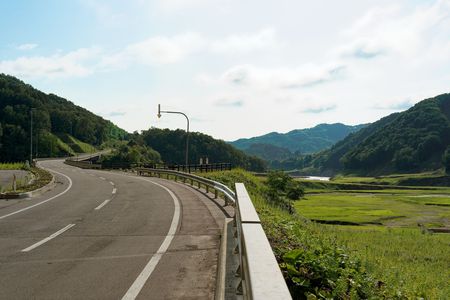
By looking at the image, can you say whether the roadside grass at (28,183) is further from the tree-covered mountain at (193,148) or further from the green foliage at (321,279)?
the tree-covered mountain at (193,148)

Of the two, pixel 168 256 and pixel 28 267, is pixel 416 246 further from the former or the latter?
pixel 28 267

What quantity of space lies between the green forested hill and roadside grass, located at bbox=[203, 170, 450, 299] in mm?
105922

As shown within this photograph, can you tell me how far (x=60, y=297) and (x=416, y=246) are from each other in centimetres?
2697

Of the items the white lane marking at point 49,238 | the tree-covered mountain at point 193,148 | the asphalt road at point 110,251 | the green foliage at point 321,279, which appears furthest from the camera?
the tree-covered mountain at point 193,148

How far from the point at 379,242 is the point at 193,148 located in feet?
454

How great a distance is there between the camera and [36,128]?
153875mm

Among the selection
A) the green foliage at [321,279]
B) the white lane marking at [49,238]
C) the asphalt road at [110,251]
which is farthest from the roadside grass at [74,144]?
the green foliage at [321,279]

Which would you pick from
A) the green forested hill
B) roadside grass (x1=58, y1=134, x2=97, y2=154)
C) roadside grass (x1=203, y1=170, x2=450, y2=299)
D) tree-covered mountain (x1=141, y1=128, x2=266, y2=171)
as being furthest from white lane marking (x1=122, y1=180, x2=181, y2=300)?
roadside grass (x1=58, y1=134, x2=97, y2=154)

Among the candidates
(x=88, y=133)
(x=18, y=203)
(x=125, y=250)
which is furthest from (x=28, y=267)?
(x=88, y=133)

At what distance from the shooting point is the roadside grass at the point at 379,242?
6512 millimetres

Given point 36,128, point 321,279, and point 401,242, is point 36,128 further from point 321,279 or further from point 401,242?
point 321,279

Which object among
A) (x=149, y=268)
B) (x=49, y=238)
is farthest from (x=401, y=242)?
(x=149, y=268)

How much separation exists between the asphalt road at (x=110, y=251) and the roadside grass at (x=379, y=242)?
1450 millimetres

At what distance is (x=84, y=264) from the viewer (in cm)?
736
